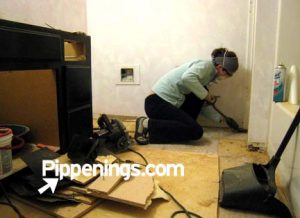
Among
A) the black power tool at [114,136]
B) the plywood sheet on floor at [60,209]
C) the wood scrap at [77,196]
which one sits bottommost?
the plywood sheet on floor at [60,209]

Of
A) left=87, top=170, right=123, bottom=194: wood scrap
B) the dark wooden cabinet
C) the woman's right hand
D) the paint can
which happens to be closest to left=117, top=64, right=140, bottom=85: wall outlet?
the woman's right hand

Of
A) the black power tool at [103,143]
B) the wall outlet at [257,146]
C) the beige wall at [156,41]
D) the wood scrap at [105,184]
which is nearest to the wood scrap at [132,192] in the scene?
the wood scrap at [105,184]

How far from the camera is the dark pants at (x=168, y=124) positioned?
2043 mm

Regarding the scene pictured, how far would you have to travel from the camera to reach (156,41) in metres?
2.54

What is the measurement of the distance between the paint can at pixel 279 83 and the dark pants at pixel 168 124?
0.62 metres

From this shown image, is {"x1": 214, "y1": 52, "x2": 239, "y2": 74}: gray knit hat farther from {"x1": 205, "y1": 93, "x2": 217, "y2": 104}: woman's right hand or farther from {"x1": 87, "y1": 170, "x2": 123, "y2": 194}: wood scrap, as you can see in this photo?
{"x1": 87, "y1": 170, "x2": 123, "y2": 194}: wood scrap

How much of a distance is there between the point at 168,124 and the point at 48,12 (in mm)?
1301

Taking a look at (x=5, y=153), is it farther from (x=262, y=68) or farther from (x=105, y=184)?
(x=262, y=68)

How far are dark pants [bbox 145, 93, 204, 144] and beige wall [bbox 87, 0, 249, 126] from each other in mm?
522

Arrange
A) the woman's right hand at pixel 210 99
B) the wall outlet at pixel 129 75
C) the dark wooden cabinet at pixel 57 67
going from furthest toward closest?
the wall outlet at pixel 129 75 → the woman's right hand at pixel 210 99 → the dark wooden cabinet at pixel 57 67

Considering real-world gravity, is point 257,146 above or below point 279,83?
below

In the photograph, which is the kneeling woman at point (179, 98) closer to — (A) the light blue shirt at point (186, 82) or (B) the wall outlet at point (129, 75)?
(A) the light blue shirt at point (186, 82)

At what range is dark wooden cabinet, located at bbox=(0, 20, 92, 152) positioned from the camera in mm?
1192

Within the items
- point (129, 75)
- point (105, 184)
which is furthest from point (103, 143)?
point (129, 75)
